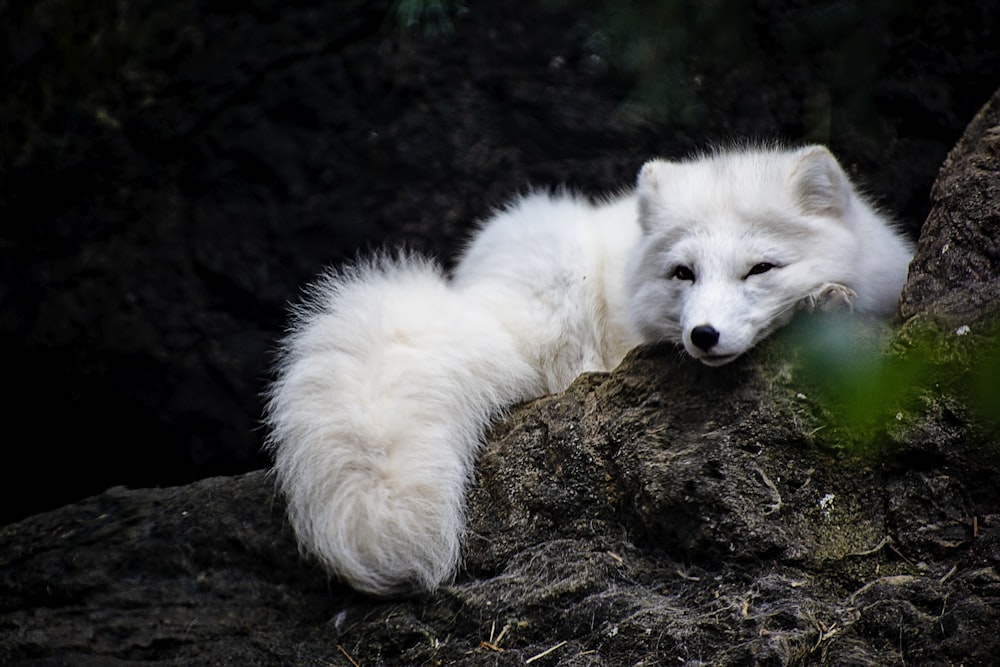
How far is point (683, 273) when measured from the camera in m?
2.96

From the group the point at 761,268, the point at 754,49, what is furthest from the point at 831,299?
the point at 754,49

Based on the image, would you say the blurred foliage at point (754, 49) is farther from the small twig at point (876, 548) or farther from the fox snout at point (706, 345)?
the small twig at point (876, 548)

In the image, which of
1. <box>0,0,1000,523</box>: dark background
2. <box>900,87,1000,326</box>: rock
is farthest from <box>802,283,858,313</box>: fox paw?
<box>0,0,1000,523</box>: dark background

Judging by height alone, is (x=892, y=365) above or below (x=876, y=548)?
above

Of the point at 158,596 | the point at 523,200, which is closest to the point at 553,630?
the point at 158,596

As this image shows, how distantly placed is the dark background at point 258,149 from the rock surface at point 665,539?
3.30 ft

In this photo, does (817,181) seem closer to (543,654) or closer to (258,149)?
(543,654)

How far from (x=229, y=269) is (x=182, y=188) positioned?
1.28 feet

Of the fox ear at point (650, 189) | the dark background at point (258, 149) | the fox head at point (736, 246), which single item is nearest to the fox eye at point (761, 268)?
the fox head at point (736, 246)

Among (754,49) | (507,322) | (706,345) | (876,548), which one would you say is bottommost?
(876,548)

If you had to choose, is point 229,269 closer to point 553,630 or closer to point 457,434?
point 457,434

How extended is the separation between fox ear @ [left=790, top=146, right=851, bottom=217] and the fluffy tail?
1.02 meters

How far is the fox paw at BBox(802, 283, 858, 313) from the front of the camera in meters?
2.56

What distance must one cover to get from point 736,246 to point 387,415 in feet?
3.70
